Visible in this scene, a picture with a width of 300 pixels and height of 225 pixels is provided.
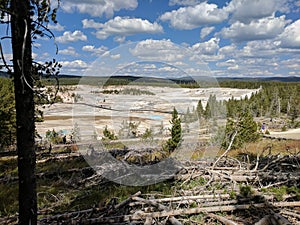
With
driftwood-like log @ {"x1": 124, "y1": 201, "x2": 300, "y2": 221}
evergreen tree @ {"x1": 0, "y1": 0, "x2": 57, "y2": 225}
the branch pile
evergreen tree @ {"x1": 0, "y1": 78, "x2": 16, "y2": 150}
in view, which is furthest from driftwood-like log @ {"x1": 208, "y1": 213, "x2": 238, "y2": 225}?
evergreen tree @ {"x1": 0, "y1": 78, "x2": 16, "y2": 150}

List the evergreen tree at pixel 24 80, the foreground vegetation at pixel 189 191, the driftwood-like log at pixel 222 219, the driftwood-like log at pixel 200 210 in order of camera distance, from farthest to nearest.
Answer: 1. the foreground vegetation at pixel 189 191
2. the driftwood-like log at pixel 200 210
3. the driftwood-like log at pixel 222 219
4. the evergreen tree at pixel 24 80

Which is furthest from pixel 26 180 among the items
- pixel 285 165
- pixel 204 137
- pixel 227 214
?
pixel 204 137

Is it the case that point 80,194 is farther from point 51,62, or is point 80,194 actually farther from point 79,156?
point 79,156

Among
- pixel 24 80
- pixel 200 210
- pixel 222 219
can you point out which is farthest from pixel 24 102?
pixel 222 219

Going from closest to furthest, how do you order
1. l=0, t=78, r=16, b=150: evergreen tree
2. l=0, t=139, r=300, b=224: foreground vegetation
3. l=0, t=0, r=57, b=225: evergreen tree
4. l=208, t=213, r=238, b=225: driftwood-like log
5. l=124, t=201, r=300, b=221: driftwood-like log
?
l=0, t=0, r=57, b=225: evergreen tree, l=208, t=213, r=238, b=225: driftwood-like log, l=124, t=201, r=300, b=221: driftwood-like log, l=0, t=139, r=300, b=224: foreground vegetation, l=0, t=78, r=16, b=150: evergreen tree

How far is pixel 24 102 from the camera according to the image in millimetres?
2992

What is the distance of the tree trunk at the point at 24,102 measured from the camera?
2895 mm

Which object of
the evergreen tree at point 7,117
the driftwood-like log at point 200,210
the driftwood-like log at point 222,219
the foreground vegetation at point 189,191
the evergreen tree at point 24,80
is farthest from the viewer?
the evergreen tree at point 7,117

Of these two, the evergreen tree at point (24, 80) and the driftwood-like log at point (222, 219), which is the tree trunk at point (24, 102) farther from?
the driftwood-like log at point (222, 219)

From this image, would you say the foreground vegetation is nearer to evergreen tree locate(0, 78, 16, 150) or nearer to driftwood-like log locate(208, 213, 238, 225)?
driftwood-like log locate(208, 213, 238, 225)

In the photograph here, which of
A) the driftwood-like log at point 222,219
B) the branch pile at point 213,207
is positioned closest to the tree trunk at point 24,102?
the branch pile at point 213,207

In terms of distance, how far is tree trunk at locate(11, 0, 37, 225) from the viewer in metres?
2.89

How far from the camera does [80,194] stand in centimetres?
691

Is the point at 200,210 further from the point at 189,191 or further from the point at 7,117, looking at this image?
the point at 7,117
